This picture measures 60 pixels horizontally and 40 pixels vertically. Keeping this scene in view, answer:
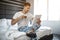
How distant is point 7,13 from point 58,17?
1.89 metres

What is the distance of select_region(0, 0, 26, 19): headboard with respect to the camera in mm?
2377

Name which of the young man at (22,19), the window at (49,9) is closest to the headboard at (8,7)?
the young man at (22,19)

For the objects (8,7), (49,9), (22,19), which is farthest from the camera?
(49,9)

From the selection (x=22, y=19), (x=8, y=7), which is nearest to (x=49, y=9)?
(x=8, y=7)

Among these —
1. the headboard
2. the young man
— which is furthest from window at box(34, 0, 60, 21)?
the young man

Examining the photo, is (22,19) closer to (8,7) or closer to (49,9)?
(8,7)

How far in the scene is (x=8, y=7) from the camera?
8.17 ft

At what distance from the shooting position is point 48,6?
3641 millimetres

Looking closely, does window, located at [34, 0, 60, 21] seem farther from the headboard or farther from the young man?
the young man

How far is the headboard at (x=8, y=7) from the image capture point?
2377mm

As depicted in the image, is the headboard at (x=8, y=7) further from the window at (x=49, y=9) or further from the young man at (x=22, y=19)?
the window at (x=49, y=9)

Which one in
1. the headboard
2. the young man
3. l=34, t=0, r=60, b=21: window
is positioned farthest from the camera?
l=34, t=0, r=60, b=21: window

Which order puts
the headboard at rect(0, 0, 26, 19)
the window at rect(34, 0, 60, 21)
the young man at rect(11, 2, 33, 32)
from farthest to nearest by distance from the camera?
the window at rect(34, 0, 60, 21), the headboard at rect(0, 0, 26, 19), the young man at rect(11, 2, 33, 32)

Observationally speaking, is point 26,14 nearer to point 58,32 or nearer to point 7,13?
point 7,13
